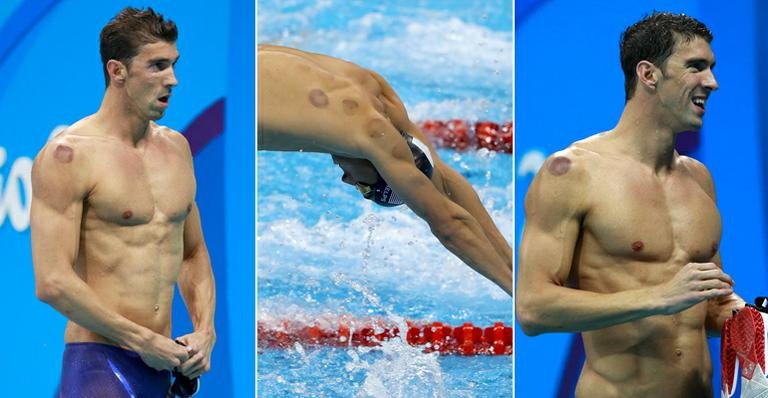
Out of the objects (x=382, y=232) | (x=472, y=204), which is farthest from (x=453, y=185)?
(x=382, y=232)

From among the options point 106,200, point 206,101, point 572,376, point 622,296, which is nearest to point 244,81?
point 206,101

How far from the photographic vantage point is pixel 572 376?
468 centimetres

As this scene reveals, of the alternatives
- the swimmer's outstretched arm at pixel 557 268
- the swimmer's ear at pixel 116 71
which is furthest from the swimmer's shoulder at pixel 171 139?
the swimmer's outstretched arm at pixel 557 268

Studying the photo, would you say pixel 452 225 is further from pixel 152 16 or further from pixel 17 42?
pixel 17 42

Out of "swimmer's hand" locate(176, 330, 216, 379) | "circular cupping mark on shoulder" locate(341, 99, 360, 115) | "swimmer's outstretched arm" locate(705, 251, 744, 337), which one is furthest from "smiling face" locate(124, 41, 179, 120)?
"swimmer's outstretched arm" locate(705, 251, 744, 337)

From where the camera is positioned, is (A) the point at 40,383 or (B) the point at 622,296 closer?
(B) the point at 622,296

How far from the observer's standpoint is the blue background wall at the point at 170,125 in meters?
4.76

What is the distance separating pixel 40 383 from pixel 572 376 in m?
2.14

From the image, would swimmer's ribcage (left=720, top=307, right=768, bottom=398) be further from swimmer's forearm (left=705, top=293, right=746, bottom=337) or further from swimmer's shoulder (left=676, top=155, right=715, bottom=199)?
swimmer's shoulder (left=676, top=155, right=715, bottom=199)

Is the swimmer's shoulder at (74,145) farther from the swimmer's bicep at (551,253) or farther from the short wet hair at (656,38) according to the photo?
the short wet hair at (656,38)

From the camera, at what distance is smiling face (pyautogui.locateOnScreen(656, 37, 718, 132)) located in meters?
3.46

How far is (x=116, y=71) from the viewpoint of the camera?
3.78m

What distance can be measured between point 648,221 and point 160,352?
58.9 inches

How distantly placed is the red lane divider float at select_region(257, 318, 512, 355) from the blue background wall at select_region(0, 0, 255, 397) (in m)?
0.12
